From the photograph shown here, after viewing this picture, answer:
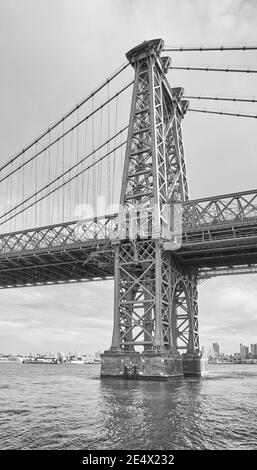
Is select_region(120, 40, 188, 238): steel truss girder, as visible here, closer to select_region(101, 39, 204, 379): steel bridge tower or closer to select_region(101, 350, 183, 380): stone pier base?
select_region(101, 39, 204, 379): steel bridge tower

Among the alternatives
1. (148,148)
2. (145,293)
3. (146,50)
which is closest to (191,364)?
(145,293)

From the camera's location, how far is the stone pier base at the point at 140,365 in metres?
48.3

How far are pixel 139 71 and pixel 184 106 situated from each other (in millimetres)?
14949

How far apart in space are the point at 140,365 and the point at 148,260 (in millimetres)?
11859

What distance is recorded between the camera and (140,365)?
163 feet

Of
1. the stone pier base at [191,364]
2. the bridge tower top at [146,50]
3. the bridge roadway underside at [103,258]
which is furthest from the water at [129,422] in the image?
the bridge tower top at [146,50]

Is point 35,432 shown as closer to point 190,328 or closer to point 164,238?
point 164,238

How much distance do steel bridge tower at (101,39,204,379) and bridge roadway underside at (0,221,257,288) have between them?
3380 millimetres

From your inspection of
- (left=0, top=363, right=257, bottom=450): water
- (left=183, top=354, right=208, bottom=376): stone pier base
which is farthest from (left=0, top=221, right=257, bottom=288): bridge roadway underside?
(left=0, top=363, right=257, bottom=450): water

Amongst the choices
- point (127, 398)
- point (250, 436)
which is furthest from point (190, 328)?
point (250, 436)

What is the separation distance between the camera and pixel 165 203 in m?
57.2

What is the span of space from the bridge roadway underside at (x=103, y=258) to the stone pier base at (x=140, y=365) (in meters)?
14.1

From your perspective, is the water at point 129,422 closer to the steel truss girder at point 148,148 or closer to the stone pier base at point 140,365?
the stone pier base at point 140,365

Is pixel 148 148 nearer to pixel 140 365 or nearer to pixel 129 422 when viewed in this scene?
pixel 140 365
